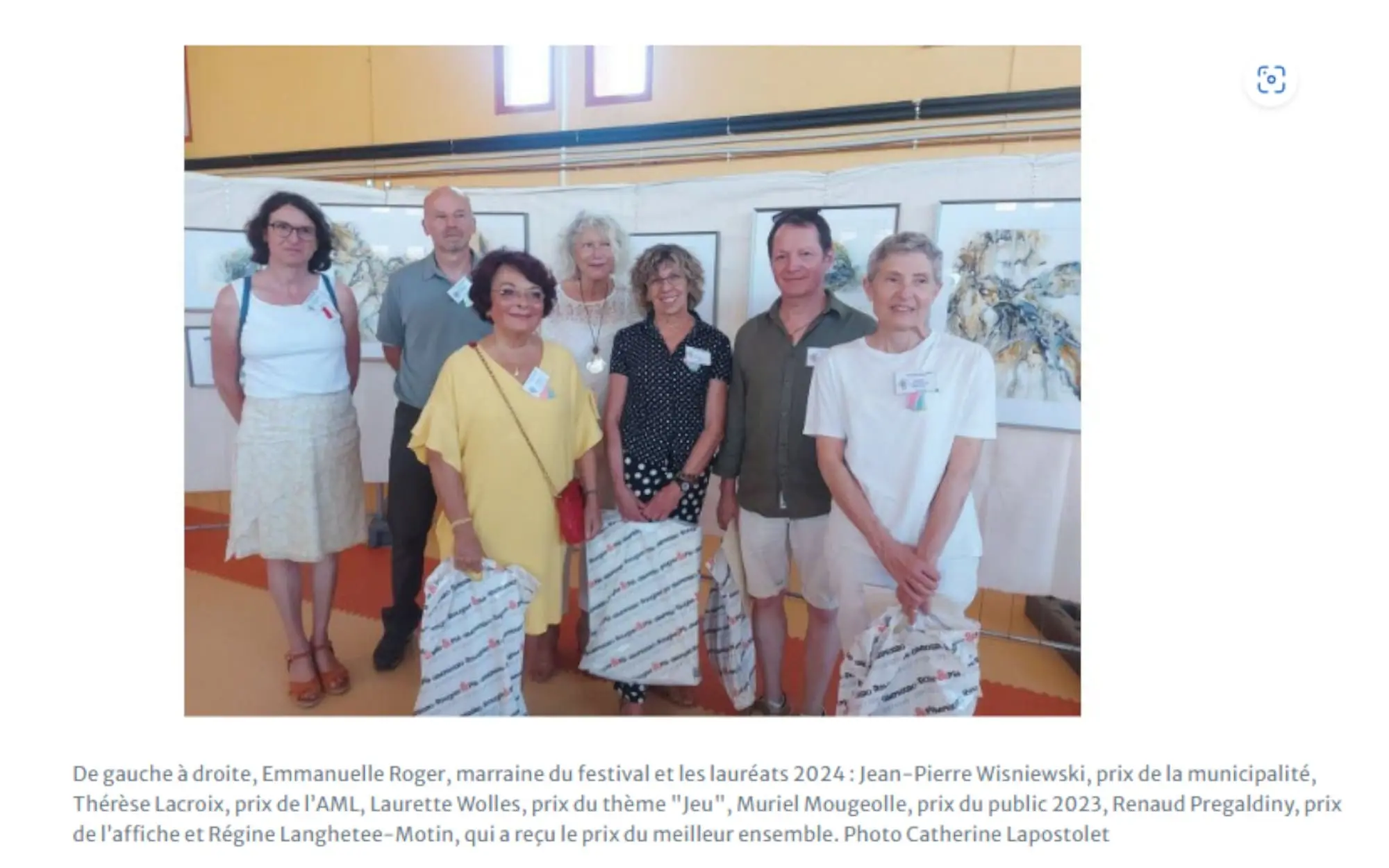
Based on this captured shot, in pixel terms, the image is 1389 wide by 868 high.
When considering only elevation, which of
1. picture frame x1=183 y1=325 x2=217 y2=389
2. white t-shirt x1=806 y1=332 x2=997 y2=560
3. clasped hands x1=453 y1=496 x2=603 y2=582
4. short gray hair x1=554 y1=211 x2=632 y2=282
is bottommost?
clasped hands x1=453 y1=496 x2=603 y2=582

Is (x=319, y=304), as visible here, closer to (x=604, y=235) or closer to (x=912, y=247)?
(x=604, y=235)

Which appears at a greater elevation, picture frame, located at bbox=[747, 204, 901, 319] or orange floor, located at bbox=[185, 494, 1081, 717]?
picture frame, located at bbox=[747, 204, 901, 319]

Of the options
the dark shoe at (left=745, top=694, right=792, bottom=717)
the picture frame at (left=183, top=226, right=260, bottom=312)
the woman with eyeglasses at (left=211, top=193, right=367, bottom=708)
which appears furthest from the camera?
the picture frame at (left=183, top=226, right=260, bottom=312)

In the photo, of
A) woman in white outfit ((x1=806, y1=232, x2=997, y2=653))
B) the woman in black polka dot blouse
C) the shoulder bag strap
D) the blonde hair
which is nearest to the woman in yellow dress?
the shoulder bag strap

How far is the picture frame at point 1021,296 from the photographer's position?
176cm

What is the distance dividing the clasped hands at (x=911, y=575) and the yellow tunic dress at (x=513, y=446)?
2.50ft

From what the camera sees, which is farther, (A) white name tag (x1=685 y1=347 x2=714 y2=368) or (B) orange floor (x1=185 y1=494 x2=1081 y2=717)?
(B) orange floor (x1=185 y1=494 x2=1081 y2=717)

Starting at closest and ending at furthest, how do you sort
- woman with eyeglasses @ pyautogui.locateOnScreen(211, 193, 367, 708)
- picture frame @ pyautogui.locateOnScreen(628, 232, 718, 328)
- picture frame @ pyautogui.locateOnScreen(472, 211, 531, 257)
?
woman with eyeglasses @ pyautogui.locateOnScreen(211, 193, 367, 708)
picture frame @ pyautogui.locateOnScreen(628, 232, 718, 328)
picture frame @ pyautogui.locateOnScreen(472, 211, 531, 257)

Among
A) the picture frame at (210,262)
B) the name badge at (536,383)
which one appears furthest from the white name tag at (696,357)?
the picture frame at (210,262)

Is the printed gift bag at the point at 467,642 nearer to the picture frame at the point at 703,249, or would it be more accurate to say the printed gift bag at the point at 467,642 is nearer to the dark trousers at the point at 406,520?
the dark trousers at the point at 406,520

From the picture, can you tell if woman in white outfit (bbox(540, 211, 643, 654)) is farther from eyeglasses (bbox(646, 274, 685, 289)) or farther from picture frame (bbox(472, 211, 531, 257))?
picture frame (bbox(472, 211, 531, 257))

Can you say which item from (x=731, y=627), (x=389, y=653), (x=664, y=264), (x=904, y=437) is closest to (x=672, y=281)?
(x=664, y=264)

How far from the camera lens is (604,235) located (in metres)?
1.84

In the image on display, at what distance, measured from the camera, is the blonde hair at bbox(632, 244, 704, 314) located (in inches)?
63.0
